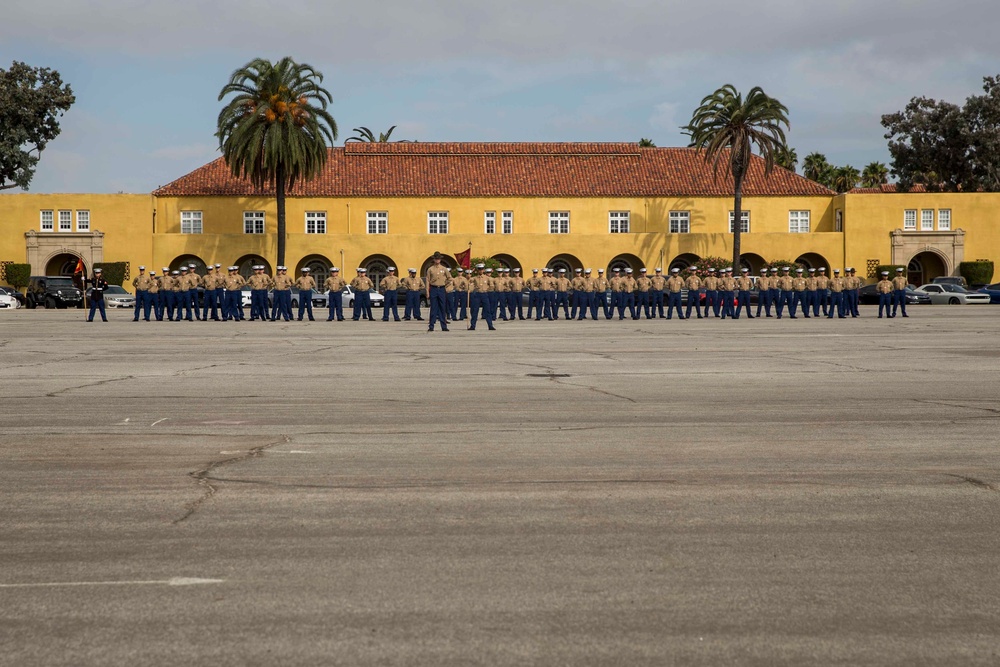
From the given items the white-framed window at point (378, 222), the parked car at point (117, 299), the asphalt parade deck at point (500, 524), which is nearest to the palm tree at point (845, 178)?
the white-framed window at point (378, 222)

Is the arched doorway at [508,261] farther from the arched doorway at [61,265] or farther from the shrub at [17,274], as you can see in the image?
the shrub at [17,274]

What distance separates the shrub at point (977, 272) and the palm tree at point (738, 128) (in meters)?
13.2

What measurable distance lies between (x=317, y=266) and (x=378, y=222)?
455cm

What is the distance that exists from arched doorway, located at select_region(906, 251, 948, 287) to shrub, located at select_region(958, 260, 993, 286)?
2.05 meters

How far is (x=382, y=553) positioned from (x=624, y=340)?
64.9 feet

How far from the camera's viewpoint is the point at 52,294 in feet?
179

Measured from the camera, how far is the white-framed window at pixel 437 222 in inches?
2724

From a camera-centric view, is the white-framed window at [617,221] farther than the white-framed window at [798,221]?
No

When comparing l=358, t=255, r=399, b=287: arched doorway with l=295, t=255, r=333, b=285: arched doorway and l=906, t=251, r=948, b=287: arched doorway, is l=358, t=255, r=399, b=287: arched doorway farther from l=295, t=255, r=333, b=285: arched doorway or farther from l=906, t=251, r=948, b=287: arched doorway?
l=906, t=251, r=948, b=287: arched doorway

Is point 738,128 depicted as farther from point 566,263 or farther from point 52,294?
point 52,294

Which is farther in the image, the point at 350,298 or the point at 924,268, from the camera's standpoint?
the point at 924,268

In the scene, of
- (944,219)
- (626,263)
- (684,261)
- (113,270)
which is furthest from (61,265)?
(944,219)

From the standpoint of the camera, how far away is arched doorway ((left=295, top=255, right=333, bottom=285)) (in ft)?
220

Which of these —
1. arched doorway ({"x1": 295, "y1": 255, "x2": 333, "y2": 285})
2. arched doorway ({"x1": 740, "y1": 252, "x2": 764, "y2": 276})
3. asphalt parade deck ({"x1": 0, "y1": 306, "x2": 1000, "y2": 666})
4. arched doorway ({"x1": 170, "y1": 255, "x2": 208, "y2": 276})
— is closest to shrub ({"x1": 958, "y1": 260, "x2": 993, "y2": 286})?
arched doorway ({"x1": 740, "y1": 252, "x2": 764, "y2": 276})
